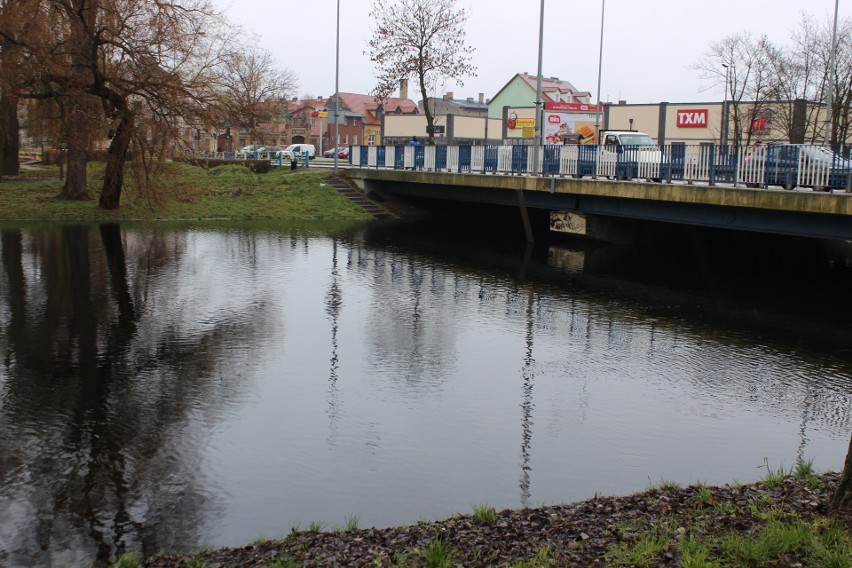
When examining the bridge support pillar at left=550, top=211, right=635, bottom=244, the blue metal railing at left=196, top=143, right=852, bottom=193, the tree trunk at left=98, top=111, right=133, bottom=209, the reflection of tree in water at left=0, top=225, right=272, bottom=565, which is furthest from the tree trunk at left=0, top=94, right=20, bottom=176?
the bridge support pillar at left=550, top=211, right=635, bottom=244

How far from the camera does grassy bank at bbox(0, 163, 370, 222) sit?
109ft

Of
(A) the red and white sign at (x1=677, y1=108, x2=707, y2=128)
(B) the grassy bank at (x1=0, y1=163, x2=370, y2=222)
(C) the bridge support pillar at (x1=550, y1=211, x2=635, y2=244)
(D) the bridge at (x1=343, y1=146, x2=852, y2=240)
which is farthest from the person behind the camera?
(A) the red and white sign at (x1=677, y1=108, x2=707, y2=128)

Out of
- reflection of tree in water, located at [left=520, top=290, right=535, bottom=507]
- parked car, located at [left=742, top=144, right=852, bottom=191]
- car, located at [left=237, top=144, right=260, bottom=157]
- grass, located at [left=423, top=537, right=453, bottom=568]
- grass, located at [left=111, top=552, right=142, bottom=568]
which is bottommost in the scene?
grass, located at [left=111, top=552, right=142, bottom=568]

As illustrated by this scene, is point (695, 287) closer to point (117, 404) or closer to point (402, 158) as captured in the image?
point (117, 404)

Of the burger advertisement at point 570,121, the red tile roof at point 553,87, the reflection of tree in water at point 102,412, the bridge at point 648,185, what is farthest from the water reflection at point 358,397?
the red tile roof at point 553,87

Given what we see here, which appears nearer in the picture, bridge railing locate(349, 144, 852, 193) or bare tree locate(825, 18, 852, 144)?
bridge railing locate(349, 144, 852, 193)

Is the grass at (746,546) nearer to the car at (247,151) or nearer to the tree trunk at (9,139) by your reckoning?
the tree trunk at (9,139)

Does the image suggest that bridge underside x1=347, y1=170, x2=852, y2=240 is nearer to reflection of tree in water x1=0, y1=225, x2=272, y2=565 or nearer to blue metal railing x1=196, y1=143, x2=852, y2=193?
blue metal railing x1=196, y1=143, x2=852, y2=193

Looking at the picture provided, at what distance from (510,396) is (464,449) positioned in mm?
2360

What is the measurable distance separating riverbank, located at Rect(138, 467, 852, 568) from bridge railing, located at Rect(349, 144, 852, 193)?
46.2 ft

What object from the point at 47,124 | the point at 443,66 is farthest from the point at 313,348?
the point at 443,66

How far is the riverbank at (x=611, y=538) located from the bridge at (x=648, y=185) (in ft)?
44.7

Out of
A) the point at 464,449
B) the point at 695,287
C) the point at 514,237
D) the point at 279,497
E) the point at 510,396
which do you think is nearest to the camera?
the point at 279,497

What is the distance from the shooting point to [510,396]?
12.4 meters
